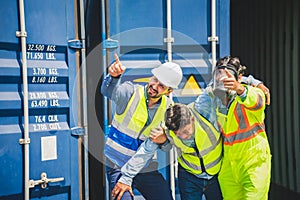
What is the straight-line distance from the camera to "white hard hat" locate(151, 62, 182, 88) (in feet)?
9.94

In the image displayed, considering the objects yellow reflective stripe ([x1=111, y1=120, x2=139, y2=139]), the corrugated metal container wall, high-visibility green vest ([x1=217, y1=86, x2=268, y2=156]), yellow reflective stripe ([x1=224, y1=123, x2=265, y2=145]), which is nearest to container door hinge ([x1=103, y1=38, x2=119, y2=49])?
yellow reflective stripe ([x1=111, y1=120, x2=139, y2=139])

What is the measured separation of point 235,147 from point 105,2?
1.46 metres

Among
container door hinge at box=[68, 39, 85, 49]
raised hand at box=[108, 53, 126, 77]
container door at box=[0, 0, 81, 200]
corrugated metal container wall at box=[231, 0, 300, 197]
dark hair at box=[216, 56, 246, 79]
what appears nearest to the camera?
container door at box=[0, 0, 81, 200]

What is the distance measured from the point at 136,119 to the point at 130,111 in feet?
0.24

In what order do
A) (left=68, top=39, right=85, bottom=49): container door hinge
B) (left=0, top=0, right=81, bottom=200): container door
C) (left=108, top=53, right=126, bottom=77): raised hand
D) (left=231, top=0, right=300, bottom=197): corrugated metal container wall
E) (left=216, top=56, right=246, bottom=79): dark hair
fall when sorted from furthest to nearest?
(left=231, top=0, right=300, bottom=197): corrugated metal container wall
(left=216, top=56, right=246, bottom=79): dark hair
(left=68, top=39, right=85, bottom=49): container door hinge
(left=108, top=53, right=126, bottom=77): raised hand
(left=0, top=0, right=81, bottom=200): container door

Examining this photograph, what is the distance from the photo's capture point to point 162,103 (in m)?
3.03

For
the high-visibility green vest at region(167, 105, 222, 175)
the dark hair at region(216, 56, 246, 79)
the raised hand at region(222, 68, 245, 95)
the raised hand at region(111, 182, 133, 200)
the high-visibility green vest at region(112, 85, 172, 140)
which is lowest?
the raised hand at region(111, 182, 133, 200)

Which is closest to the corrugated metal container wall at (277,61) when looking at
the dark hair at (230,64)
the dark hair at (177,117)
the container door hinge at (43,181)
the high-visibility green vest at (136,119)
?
the dark hair at (230,64)

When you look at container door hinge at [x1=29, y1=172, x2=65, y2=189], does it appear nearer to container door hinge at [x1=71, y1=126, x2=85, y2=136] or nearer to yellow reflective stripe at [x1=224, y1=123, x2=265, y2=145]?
container door hinge at [x1=71, y1=126, x2=85, y2=136]

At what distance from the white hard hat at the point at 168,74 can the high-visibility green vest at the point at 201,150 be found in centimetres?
26

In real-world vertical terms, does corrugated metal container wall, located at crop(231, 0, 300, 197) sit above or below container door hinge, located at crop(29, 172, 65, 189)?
above

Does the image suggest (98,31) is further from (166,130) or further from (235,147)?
(235,147)

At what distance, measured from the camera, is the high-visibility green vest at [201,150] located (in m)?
3.09

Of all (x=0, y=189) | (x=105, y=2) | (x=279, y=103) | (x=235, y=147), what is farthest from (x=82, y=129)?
(x=279, y=103)
